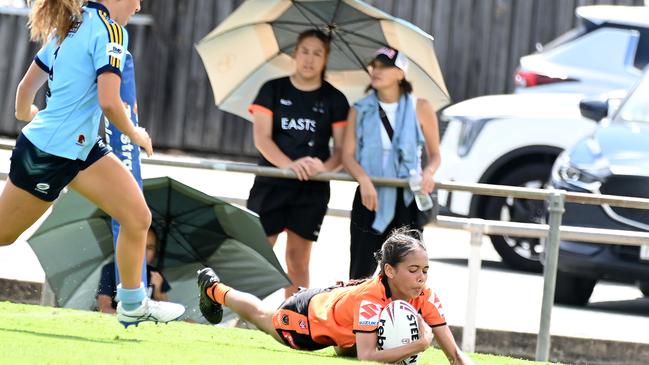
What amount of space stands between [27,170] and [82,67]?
538mm

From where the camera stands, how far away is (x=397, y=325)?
7.89m

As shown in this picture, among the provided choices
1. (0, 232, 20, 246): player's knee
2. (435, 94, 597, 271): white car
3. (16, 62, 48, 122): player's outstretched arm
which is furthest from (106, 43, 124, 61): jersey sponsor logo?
(435, 94, 597, 271): white car

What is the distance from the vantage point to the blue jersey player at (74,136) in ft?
25.4

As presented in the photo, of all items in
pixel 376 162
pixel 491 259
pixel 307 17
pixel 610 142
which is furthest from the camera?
pixel 491 259

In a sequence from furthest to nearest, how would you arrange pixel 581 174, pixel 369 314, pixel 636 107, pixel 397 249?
pixel 636 107 < pixel 581 174 < pixel 397 249 < pixel 369 314

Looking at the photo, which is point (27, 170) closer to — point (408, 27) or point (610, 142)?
point (408, 27)

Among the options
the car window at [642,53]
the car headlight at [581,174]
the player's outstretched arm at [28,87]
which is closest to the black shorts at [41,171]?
the player's outstretched arm at [28,87]

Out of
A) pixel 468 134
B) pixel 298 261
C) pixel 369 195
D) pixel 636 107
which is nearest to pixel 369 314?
pixel 369 195

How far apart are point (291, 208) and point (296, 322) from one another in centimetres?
177

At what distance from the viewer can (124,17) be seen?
26.4ft

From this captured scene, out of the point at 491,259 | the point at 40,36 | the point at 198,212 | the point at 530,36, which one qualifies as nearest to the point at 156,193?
the point at 198,212

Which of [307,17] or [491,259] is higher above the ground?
[307,17]

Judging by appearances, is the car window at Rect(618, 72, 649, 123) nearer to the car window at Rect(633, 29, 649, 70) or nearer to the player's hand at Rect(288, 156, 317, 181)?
the car window at Rect(633, 29, 649, 70)

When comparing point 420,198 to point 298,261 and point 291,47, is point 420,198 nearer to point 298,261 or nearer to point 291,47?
point 298,261
